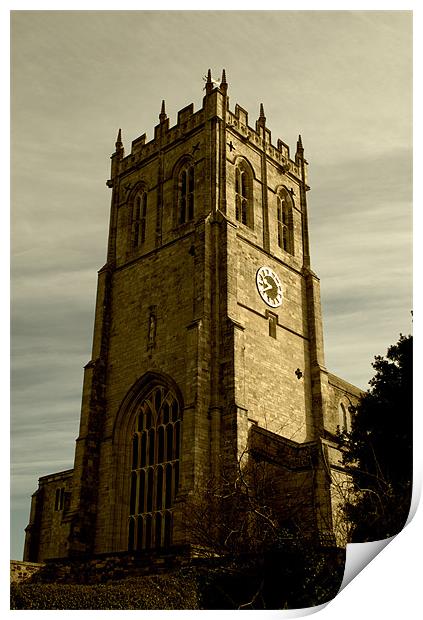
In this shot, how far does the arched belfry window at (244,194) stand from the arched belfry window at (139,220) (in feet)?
11.4

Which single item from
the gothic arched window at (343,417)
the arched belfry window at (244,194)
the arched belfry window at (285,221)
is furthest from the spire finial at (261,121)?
the gothic arched window at (343,417)

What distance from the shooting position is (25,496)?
10.2 metres

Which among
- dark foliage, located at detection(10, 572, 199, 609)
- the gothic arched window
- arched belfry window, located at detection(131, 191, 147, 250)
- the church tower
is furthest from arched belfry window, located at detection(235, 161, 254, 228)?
dark foliage, located at detection(10, 572, 199, 609)

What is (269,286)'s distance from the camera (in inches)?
939

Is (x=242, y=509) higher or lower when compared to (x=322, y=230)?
lower

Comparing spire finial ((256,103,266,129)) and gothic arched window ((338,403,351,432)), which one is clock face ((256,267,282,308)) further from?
spire finial ((256,103,266,129))

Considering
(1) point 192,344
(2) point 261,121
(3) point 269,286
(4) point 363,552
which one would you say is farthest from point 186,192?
(4) point 363,552

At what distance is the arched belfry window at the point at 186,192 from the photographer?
963 inches

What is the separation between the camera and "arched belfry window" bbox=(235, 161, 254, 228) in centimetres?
2459

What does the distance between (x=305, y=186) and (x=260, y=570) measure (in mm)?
20416

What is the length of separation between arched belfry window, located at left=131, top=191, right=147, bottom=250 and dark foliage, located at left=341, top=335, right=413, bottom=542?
12155mm

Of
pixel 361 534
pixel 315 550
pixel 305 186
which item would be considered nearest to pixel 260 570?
pixel 315 550

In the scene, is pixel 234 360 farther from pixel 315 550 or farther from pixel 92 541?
pixel 315 550

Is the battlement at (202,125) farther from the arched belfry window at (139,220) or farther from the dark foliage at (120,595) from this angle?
the dark foliage at (120,595)
